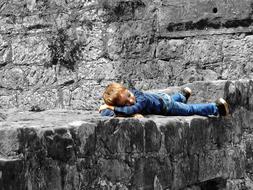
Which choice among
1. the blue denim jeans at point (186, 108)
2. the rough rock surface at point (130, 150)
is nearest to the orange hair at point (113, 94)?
the rough rock surface at point (130, 150)

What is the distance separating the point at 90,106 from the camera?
21.1ft

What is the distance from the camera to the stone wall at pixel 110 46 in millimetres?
5957

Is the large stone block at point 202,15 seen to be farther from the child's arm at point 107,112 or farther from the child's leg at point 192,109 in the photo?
the child's arm at point 107,112

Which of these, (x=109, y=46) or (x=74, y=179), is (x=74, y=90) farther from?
(x=74, y=179)

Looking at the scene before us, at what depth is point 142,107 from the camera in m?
3.97

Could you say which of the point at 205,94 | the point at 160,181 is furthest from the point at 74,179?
the point at 205,94

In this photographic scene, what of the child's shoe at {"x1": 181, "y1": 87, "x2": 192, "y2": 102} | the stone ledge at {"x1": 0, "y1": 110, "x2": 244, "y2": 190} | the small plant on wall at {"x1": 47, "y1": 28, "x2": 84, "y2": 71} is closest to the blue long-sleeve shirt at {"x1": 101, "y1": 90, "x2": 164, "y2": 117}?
the stone ledge at {"x1": 0, "y1": 110, "x2": 244, "y2": 190}

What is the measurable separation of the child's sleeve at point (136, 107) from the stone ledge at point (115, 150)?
5.0 inches

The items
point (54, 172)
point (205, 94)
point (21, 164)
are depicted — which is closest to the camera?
point (21, 164)

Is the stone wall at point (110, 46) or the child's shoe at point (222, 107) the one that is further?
the stone wall at point (110, 46)

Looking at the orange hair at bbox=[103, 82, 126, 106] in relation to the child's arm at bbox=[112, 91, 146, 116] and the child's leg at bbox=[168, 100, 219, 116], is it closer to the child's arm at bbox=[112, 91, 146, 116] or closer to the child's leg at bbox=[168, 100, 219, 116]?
the child's arm at bbox=[112, 91, 146, 116]

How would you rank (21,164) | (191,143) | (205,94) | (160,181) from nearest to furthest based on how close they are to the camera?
1. (21,164)
2. (160,181)
3. (191,143)
4. (205,94)

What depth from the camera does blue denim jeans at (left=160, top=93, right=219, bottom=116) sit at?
4184mm

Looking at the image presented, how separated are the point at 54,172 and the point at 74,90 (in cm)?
369
